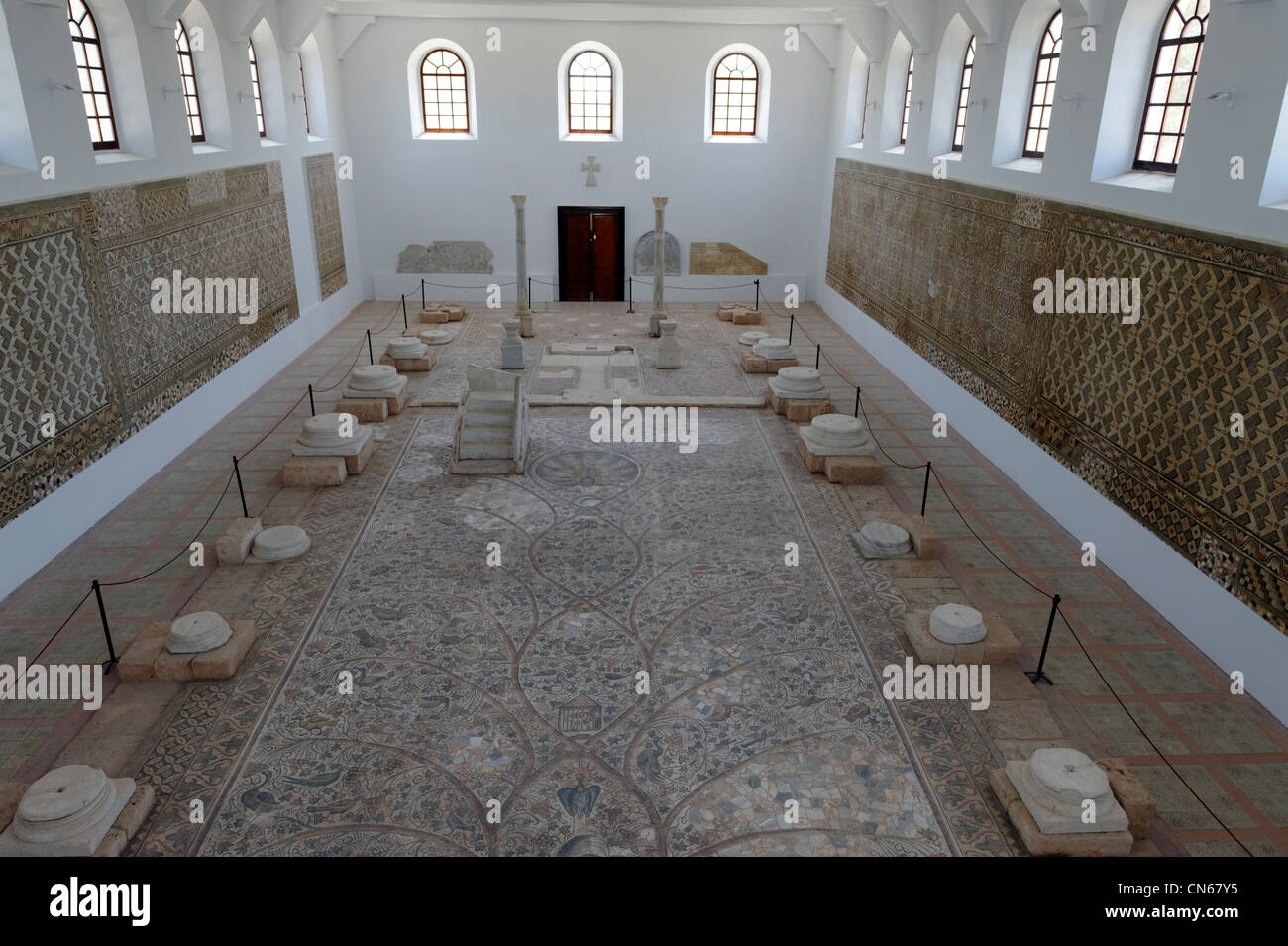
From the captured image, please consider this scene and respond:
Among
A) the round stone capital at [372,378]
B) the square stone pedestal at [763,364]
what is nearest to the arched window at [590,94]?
the square stone pedestal at [763,364]

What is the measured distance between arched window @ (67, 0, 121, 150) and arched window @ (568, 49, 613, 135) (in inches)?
377

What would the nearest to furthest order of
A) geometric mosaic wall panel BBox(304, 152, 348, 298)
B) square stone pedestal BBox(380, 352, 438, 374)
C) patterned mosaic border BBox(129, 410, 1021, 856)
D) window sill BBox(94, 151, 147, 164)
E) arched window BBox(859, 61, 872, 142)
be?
patterned mosaic border BBox(129, 410, 1021, 856), window sill BBox(94, 151, 147, 164), square stone pedestal BBox(380, 352, 438, 374), geometric mosaic wall panel BBox(304, 152, 348, 298), arched window BBox(859, 61, 872, 142)

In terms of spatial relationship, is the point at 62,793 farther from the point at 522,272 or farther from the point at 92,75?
the point at 522,272

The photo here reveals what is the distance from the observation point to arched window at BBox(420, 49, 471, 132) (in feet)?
53.5

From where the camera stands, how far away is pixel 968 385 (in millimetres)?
10156

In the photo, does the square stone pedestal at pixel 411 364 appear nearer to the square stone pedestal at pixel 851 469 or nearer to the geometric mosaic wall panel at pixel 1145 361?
the square stone pedestal at pixel 851 469

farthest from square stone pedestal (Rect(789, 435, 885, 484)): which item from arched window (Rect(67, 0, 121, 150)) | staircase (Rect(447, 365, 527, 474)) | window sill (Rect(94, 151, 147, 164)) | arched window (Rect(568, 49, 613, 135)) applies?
arched window (Rect(568, 49, 613, 135))

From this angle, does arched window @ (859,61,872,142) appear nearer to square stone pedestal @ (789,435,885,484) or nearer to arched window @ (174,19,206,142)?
square stone pedestal @ (789,435,885,484)

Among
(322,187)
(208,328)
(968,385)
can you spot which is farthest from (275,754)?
(322,187)

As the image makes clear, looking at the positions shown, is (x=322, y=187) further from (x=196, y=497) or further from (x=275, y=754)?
(x=275, y=754)

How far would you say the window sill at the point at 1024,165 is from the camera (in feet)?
29.1

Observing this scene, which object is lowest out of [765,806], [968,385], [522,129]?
[765,806]

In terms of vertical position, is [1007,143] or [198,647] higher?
[1007,143]

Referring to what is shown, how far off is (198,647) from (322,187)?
36.5 feet
